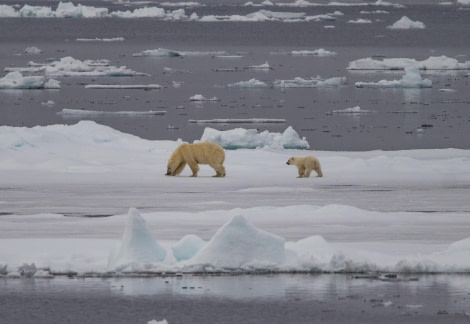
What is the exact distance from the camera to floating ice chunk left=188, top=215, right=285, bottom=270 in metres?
10.6

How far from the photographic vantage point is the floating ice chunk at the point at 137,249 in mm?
10586

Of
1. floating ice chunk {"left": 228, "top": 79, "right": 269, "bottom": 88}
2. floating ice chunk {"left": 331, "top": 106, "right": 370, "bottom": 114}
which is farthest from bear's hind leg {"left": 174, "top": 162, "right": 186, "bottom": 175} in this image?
floating ice chunk {"left": 228, "top": 79, "right": 269, "bottom": 88}

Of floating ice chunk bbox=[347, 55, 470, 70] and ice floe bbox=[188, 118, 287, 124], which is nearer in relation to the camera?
ice floe bbox=[188, 118, 287, 124]

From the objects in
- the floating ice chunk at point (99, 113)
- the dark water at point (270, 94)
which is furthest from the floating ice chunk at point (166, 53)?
the floating ice chunk at point (99, 113)

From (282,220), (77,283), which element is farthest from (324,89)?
(77,283)

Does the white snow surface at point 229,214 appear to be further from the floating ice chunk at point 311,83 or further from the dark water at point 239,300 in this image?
the floating ice chunk at point 311,83

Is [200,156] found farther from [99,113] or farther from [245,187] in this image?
[99,113]

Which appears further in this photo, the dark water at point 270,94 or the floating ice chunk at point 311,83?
the floating ice chunk at point 311,83

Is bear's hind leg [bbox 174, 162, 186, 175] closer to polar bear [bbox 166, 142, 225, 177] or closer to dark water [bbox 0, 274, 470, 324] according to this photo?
polar bear [bbox 166, 142, 225, 177]

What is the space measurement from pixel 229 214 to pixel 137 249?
3.13m

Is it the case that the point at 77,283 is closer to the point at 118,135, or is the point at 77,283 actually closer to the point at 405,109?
Answer: the point at 118,135

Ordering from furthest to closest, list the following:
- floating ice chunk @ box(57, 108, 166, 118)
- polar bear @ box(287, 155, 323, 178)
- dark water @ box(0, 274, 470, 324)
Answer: floating ice chunk @ box(57, 108, 166, 118) < polar bear @ box(287, 155, 323, 178) < dark water @ box(0, 274, 470, 324)

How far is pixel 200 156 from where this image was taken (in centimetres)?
1717

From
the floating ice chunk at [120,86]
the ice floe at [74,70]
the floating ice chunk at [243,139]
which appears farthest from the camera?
the ice floe at [74,70]
